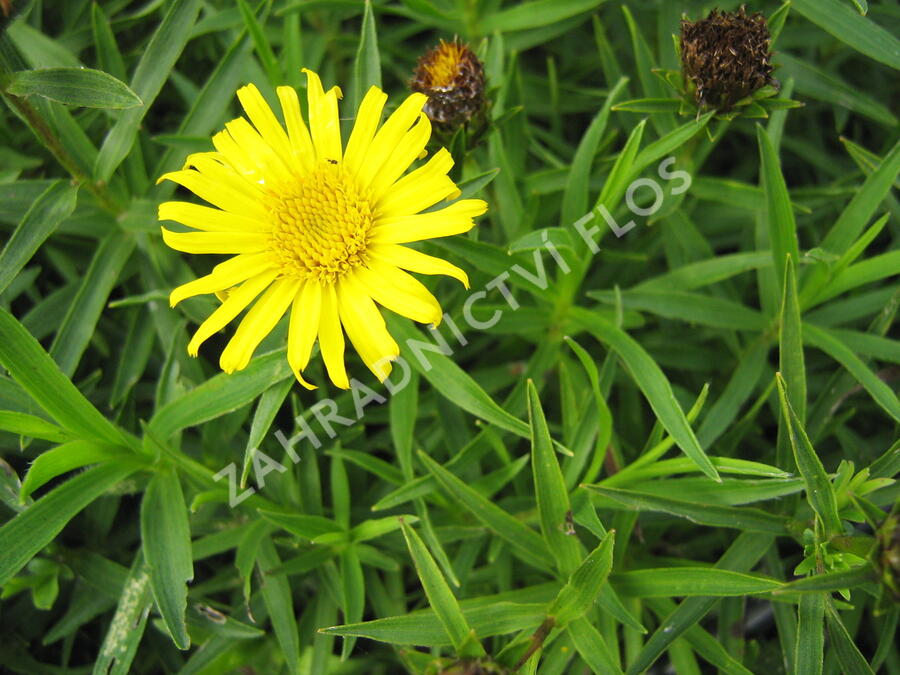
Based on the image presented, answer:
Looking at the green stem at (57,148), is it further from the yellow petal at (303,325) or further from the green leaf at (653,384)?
the green leaf at (653,384)

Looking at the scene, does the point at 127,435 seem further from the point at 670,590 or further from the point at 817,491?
the point at 817,491

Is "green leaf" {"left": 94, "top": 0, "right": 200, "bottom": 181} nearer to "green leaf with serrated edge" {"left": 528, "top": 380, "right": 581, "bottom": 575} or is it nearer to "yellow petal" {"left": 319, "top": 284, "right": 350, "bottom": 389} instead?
"yellow petal" {"left": 319, "top": 284, "right": 350, "bottom": 389}

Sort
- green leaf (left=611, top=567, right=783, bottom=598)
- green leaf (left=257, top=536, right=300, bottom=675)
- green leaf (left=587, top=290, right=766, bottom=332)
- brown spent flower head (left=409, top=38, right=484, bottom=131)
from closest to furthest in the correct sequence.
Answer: green leaf (left=611, top=567, right=783, bottom=598) → brown spent flower head (left=409, top=38, right=484, bottom=131) → green leaf (left=257, top=536, right=300, bottom=675) → green leaf (left=587, top=290, right=766, bottom=332)

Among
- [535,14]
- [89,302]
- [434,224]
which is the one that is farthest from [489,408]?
[535,14]

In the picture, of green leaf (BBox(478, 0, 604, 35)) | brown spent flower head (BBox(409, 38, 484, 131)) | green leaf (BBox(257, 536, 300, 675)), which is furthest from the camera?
green leaf (BBox(478, 0, 604, 35))

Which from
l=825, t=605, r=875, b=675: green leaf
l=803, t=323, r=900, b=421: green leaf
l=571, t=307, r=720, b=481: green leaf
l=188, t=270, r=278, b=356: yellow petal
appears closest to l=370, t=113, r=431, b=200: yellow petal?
l=188, t=270, r=278, b=356: yellow petal

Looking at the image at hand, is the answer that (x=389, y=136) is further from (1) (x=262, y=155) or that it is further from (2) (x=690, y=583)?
(2) (x=690, y=583)

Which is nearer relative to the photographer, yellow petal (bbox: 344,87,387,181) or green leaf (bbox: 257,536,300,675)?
yellow petal (bbox: 344,87,387,181)
